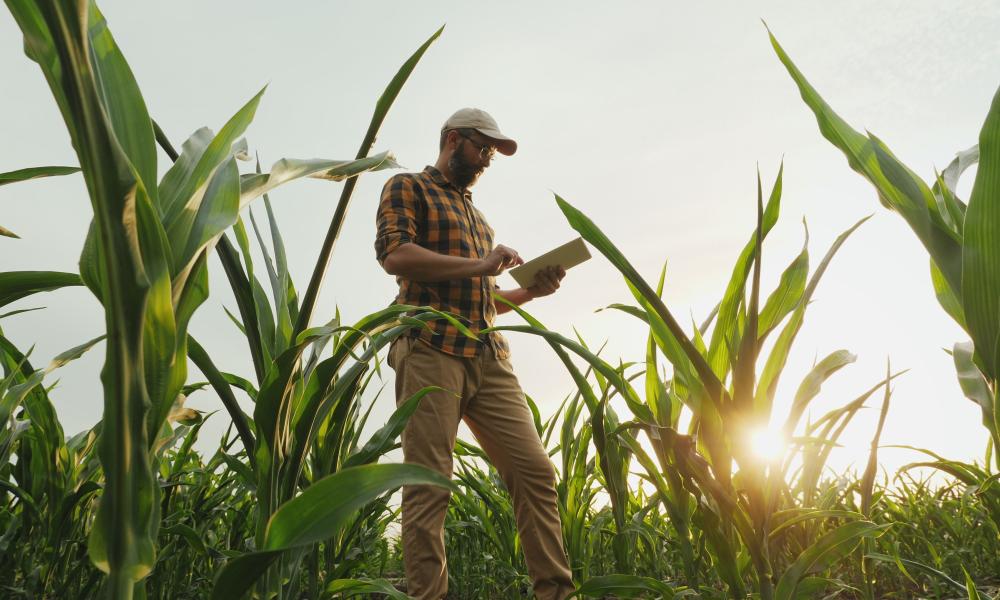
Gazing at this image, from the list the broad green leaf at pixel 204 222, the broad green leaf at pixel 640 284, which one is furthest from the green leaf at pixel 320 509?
the broad green leaf at pixel 640 284

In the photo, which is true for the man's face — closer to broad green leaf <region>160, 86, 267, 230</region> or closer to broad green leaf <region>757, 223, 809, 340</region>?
broad green leaf <region>757, 223, 809, 340</region>

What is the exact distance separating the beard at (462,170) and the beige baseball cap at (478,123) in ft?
0.27

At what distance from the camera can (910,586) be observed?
1.48 m

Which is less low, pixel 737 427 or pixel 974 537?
pixel 737 427

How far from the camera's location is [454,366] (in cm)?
157

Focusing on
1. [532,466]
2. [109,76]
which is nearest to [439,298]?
[532,466]

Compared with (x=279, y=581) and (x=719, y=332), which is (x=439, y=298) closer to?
(x=719, y=332)

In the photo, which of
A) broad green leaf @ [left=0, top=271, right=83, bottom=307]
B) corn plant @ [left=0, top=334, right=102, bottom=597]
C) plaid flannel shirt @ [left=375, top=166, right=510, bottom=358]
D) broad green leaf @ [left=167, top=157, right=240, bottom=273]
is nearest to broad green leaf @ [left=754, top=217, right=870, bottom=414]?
broad green leaf @ [left=167, top=157, right=240, bottom=273]

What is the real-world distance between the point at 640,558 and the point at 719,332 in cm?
109

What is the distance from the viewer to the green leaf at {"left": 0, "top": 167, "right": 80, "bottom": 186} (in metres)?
0.64

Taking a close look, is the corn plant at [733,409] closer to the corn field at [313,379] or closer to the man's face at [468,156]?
the corn field at [313,379]

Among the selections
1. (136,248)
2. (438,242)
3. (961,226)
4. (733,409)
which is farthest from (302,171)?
(438,242)

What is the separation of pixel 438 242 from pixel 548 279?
34 centimetres

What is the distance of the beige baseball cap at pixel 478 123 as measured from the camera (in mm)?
1823
